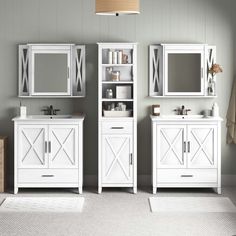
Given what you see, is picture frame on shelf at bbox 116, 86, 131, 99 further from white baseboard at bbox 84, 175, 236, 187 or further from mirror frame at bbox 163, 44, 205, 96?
white baseboard at bbox 84, 175, 236, 187

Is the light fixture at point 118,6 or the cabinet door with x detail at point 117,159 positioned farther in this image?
the cabinet door with x detail at point 117,159

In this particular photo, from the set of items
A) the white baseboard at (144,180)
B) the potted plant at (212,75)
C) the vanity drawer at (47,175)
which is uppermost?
the potted plant at (212,75)

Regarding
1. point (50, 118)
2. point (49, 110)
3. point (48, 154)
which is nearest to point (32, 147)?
point (48, 154)

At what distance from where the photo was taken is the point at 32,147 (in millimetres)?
6738

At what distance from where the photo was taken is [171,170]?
676 centimetres

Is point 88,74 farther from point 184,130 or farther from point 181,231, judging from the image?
point 181,231

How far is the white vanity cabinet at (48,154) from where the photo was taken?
671 cm

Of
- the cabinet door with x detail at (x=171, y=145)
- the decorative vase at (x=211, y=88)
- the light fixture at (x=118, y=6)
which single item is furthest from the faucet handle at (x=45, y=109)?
the light fixture at (x=118, y=6)

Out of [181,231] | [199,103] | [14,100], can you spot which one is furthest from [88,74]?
[181,231]

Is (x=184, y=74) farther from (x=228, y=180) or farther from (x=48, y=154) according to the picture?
(x=48, y=154)

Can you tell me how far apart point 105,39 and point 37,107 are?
3.82ft

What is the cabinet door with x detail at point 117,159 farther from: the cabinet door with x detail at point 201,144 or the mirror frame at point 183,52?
the mirror frame at point 183,52

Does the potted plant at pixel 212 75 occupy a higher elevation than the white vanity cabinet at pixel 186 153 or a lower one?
higher

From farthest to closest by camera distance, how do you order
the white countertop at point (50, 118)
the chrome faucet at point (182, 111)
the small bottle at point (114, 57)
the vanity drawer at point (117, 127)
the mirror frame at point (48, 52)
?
the chrome faucet at point (182, 111) < the mirror frame at point (48, 52) < the small bottle at point (114, 57) < the vanity drawer at point (117, 127) < the white countertop at point (50, 118)
